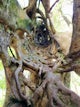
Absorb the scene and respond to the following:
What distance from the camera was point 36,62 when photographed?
4.25m

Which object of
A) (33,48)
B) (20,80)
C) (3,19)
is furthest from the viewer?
(33,48)

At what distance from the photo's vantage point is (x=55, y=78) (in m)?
3.71

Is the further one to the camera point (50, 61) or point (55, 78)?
point (50, 61)

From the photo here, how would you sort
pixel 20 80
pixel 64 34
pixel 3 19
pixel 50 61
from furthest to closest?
pixel 64 34
pixel 50 61
pixel 3 19
pixel 20 80

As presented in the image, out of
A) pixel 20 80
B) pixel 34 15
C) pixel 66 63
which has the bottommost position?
pixel 20 80

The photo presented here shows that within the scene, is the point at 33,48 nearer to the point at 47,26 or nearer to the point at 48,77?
the point at 47,26

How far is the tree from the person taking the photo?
3.36 meters

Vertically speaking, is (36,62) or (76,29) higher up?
(76,29)

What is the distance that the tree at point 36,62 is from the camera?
132 inches

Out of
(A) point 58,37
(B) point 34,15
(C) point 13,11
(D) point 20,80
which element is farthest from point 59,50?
(D) point 20,80

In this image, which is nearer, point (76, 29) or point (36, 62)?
point (36, 62)

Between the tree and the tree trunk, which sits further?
the tree trunk

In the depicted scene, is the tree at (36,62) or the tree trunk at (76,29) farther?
the tree trunk at (76,29)

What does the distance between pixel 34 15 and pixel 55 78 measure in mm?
2247
